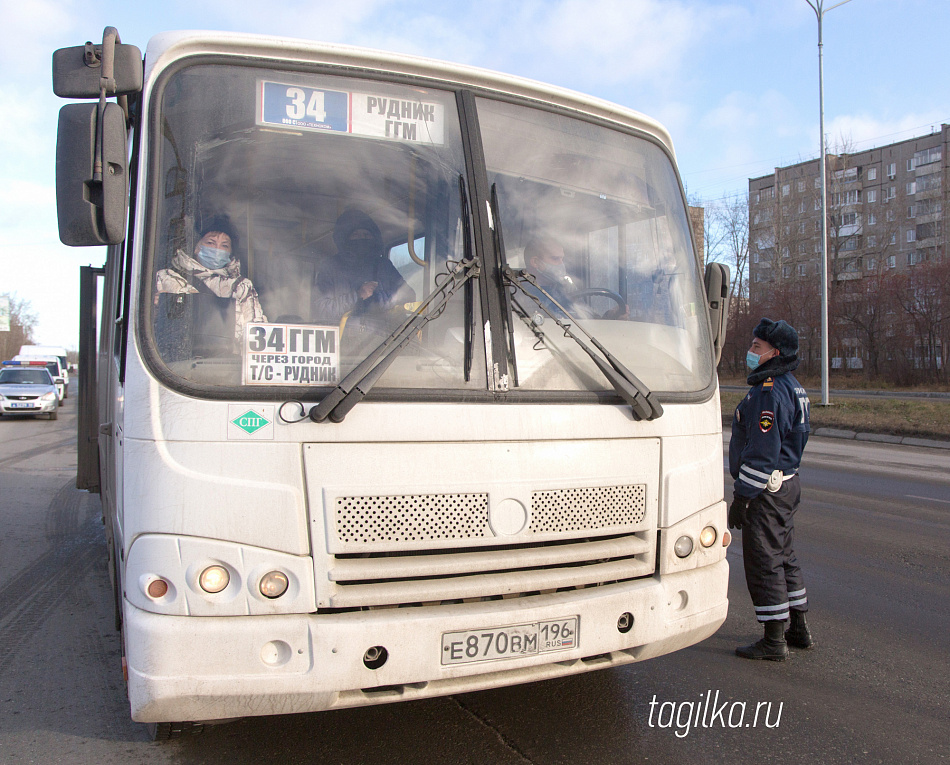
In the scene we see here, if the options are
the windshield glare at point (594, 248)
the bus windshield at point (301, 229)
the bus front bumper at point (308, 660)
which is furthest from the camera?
the windshield glare at point (594, 248)

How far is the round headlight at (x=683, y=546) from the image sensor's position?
10.9 ft

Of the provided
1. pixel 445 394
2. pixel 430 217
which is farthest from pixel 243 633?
pixel 430 217

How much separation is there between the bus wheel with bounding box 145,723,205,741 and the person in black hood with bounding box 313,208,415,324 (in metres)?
1.83

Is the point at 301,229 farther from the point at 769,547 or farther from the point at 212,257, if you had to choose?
the point at 769,547

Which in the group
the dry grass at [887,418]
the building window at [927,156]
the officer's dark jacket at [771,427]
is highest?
the building window at [927,156]

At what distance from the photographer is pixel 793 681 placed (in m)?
4.02

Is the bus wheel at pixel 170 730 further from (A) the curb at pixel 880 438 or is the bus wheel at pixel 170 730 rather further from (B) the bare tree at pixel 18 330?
(B) the bare tree at pixel 18 330

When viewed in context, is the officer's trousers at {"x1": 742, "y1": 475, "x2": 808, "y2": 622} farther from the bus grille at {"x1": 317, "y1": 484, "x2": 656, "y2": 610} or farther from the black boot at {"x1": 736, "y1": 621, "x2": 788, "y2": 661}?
the bus grille at {"x1": 317, "y1": 484, "x2": 656, "y2": 610}

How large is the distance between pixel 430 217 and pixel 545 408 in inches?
36.4

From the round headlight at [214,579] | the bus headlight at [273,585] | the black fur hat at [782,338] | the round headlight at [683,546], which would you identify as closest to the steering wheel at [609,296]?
the round headlight at [683,546]

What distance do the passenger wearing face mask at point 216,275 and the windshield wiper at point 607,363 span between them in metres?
1.04

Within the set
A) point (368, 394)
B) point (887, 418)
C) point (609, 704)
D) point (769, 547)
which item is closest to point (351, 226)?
point (368, 394)

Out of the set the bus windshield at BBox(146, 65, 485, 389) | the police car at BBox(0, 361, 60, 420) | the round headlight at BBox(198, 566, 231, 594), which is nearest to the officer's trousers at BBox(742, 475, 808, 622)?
the bus windshield at BBox(146, 65, 485, 389)

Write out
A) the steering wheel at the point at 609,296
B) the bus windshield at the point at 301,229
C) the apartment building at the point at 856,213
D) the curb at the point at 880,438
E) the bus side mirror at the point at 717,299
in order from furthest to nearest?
the apartment building at the point at 856,213 → the curb at the point at 880,438 → the bus side mirror at the point at 717,299 → the steering wheel at the point at 609,296 → the bus windshield at the point at 301,229
